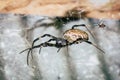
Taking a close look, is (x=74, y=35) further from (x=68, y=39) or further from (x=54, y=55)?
(x=54, y=55)

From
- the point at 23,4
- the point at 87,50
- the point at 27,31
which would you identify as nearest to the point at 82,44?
the point at 87,50

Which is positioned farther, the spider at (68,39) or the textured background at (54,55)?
the spider at (68,39)

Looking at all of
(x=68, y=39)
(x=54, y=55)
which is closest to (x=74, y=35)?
(x=68, y=39)

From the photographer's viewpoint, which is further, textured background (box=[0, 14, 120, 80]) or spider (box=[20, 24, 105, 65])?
spider (box=[20, 24, 105, 65])
